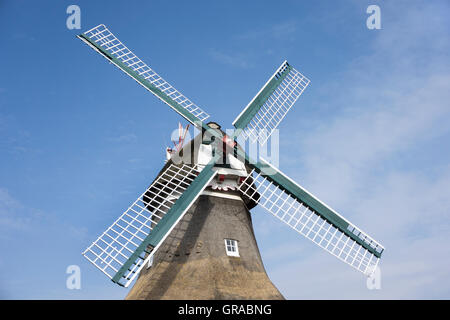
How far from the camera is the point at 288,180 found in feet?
38.7

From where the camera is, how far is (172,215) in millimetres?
10125

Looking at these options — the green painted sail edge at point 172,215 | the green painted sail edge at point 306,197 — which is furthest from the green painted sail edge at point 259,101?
the green painted sail edge at point 172,215

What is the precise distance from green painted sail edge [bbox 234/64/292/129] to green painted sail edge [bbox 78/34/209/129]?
1383 millimetres

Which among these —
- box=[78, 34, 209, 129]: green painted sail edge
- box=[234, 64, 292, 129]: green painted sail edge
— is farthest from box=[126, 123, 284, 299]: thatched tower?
box=[234, 64, 292, 129]: green painted sail edge

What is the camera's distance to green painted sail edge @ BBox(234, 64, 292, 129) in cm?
1274

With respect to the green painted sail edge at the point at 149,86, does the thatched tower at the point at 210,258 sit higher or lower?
lower

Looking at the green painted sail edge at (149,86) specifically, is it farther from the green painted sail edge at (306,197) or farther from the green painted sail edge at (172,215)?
Answer: the green painted sail edge at (306,197)

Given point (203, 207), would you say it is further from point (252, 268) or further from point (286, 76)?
point (286, 76)

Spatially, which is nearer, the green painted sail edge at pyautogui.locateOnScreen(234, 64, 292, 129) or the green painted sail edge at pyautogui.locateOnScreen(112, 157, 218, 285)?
the green painted sail edge at pyautogui.locateOnScreen(112, 157, 218, 285)

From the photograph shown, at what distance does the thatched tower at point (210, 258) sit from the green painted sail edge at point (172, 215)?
0.76m

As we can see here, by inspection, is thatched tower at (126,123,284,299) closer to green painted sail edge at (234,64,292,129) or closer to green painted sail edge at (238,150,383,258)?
green painted sail edge at (238,150,383,258)

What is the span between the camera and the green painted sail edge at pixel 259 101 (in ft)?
41.8

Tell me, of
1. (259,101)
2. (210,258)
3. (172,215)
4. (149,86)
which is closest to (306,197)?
(210,258)
